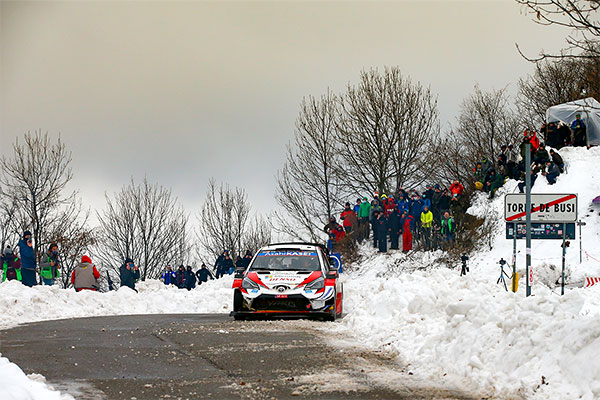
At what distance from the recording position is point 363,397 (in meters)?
7.14

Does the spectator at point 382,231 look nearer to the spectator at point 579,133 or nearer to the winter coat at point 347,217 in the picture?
the winter coat at point 347,217

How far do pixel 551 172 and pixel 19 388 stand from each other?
100 feet

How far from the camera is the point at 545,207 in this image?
15.2 meters

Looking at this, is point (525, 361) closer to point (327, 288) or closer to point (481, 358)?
point (481, 358)

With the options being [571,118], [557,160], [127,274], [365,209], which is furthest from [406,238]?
[127,274]

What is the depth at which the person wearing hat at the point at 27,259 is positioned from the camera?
22.9 meters

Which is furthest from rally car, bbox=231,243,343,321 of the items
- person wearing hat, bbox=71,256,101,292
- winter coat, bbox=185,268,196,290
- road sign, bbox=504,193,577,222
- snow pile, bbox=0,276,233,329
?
winter coat, bbox=185,268,196,290

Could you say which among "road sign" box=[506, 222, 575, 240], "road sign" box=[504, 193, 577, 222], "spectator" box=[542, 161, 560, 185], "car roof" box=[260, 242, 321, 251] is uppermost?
"spectator" box=[542, 161, 560, 185]

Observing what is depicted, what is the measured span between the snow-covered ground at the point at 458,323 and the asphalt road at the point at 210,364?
463mm

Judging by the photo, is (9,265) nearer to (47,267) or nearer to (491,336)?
(47,267)

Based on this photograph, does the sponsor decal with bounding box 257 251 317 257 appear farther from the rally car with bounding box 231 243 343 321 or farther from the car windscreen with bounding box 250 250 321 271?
the rally car with bounding box 231 243 343 321

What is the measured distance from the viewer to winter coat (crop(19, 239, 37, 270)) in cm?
2294

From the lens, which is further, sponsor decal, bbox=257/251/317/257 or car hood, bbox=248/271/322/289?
sponsor decal, bbox=257/251/317/257

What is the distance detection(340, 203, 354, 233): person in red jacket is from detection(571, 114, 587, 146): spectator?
11076 millimetres
